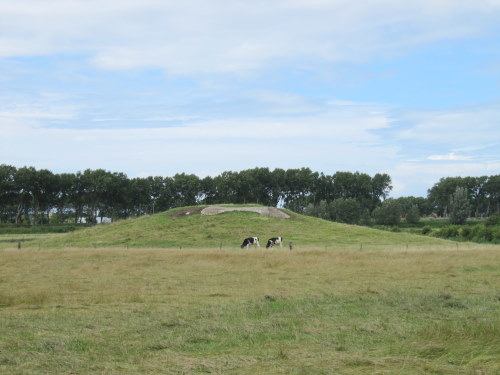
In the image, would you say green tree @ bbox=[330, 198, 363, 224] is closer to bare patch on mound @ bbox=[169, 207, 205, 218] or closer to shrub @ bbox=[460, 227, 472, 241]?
shrub @ bbox=[460, 227, 472, 241]

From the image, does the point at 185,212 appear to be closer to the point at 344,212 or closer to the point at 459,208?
the point at 344,212

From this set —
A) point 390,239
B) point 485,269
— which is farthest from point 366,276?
point 390,239

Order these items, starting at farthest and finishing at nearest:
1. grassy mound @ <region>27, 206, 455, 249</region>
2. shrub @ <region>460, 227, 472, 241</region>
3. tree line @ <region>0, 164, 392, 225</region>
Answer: tree line @ <region>0, 164, 392, 225</region> → shrub @ <region>460, 227, 472, 241</region> → grassy mound @ <region>27, 206, 455, 249</region>

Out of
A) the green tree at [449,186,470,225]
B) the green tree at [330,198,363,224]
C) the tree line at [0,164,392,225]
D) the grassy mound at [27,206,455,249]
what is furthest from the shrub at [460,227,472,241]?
the tree line at [0,164,392,225]

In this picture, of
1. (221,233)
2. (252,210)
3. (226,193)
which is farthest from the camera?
(226,193)

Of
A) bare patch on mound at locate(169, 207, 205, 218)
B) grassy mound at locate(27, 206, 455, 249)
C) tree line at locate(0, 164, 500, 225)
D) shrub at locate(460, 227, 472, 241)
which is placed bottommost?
shrub at locate(460, 227, 472, 241)

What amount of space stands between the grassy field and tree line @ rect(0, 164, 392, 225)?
98254 mm

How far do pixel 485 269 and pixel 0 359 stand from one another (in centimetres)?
2487

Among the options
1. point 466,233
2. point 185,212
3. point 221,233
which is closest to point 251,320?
point 221,233

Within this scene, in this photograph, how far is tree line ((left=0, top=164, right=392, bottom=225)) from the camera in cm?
11875

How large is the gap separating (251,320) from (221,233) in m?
41.8

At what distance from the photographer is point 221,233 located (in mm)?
55219

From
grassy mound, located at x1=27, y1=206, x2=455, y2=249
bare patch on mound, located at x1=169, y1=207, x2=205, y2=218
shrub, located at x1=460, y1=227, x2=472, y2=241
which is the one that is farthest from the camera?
shrub, located at x1=460, y1=227, x2=472, y2=241

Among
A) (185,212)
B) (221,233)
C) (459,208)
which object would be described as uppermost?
(459,208)
